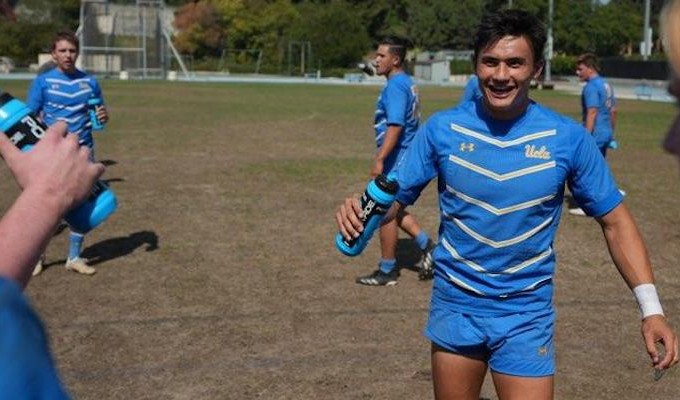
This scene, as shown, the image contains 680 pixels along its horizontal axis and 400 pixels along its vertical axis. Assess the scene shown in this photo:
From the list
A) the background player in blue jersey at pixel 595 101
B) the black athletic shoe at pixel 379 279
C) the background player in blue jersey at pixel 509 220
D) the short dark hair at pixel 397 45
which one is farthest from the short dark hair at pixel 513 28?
the background player in blue jersey at pixel 595 101

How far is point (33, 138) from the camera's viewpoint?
6.89 ft

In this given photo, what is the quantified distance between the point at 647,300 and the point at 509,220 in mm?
667

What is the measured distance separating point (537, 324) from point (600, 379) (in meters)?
2.28

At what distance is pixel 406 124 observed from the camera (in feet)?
25.8

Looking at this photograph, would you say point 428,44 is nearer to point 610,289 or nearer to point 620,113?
point 620,113

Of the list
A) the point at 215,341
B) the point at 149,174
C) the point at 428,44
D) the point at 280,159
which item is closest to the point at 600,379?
the point at 215,341

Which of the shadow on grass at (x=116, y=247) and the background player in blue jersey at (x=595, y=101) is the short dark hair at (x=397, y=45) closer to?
the shadow on grass at (x=116, y=247)

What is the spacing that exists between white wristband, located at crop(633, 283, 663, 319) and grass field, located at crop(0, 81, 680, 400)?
196cm

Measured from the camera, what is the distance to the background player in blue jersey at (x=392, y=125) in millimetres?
7613

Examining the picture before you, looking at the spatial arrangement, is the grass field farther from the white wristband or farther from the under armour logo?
the under armour logo

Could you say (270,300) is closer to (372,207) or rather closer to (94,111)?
(94,111)

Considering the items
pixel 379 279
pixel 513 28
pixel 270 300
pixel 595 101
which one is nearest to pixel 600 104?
pixel 595 101

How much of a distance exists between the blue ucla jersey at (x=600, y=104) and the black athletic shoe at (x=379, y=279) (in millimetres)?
4485

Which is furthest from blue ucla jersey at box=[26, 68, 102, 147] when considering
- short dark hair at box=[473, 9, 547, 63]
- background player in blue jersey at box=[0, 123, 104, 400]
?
background player in blue jersey at box=[0, 123, 104, 400]
